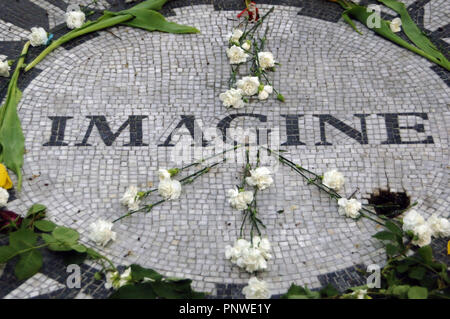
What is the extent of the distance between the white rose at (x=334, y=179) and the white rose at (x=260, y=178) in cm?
45

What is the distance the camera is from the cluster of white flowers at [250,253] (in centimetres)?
371

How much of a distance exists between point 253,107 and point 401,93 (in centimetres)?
141

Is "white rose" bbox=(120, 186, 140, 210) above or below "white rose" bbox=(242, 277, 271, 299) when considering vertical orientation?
above

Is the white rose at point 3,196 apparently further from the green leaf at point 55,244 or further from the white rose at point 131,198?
the white rose at point 131,198

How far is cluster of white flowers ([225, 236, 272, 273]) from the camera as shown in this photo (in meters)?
3.71

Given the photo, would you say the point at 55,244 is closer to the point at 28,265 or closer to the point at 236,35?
the point at 28,265

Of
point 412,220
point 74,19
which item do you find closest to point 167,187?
point 412,220

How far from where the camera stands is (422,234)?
3785 mm

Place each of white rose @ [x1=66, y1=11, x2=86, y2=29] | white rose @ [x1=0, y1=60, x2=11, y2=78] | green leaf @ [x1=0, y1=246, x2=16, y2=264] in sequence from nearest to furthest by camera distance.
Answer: green leaf @ [x1=0, y1=246, x2=16, y2=264] → white rose @ [x1=0, y1=60, x2=11, y2=78] → white rose @ [x1=66, y1=11, x2=86, y2=29]

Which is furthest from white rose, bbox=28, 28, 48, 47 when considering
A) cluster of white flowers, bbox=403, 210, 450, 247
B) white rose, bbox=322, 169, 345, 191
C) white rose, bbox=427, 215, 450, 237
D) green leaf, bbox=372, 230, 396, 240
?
white rose, bbox=427, 215, 450, 237

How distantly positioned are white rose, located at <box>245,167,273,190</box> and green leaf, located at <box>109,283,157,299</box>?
1.23 meters

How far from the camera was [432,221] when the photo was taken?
12.8ft

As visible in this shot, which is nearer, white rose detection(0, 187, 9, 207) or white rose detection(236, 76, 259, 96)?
white rose detection(0, 187, 9, 207)

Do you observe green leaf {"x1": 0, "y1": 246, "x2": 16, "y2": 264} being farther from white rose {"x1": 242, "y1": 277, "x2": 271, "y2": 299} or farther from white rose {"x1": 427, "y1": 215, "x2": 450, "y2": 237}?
white rose {"x1": 427, "y1": 215, "x2": 450, "y2": 237}
